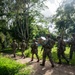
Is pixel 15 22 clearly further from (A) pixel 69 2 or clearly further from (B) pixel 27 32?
(A) pixel 69 2

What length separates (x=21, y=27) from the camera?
128 ft

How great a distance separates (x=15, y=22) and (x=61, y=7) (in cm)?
1449

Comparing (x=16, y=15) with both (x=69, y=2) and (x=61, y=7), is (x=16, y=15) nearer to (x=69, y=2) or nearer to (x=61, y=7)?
(x=61, y=7)

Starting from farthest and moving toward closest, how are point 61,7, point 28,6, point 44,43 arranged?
point 28,6, point 61,7, point 44,43

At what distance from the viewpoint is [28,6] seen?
3703 centimetres

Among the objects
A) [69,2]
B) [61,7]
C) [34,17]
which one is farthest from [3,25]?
[69,2]

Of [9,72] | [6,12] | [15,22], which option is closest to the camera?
[9,72]

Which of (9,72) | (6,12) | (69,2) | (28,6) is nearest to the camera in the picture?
(9,72)

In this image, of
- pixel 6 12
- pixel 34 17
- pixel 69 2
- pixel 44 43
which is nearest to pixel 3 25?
pixel 6 12

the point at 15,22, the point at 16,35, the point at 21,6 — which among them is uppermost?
the point at 21,6

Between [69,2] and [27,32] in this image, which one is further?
[27,32]

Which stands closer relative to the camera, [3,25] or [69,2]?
[69,2]

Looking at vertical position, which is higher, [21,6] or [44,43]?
[21,6]

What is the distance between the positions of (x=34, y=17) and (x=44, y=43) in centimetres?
2661
